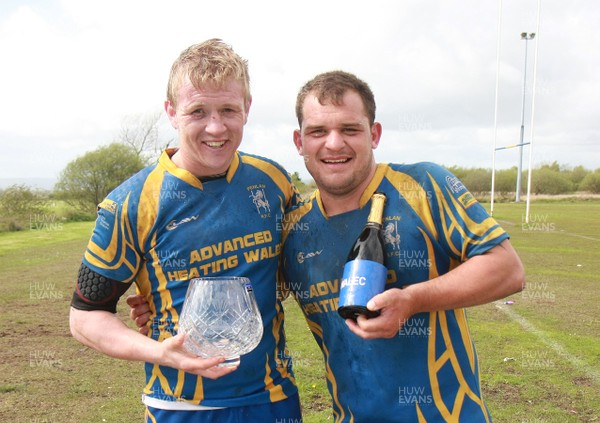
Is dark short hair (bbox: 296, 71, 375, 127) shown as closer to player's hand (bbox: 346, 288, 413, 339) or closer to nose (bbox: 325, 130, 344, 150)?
nose (bbox: 325, 130, 344, 150)

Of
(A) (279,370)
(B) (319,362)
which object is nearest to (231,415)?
(A) (279,370)

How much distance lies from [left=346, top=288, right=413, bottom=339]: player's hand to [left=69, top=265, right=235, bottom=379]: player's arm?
61 centimetres

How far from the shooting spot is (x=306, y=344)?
8.19 meters

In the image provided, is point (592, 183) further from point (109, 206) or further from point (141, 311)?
point (109, 206)

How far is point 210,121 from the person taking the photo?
9.18 feet

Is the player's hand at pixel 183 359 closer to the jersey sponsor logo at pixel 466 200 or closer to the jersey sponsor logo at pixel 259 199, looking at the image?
the jersey sponsor logo at pixel 259 199

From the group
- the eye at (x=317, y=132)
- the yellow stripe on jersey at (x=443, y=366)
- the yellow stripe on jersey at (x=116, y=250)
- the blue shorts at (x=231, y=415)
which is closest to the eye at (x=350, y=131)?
the eye at (x=317, y=132)

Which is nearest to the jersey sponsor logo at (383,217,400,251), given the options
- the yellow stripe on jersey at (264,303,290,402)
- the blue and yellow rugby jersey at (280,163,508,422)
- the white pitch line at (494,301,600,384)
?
the blue and yellow rugby jersey at (280,163,508,422)

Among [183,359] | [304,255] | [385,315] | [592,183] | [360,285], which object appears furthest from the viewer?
[592,183]

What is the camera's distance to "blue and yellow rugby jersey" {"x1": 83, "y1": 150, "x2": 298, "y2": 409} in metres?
2.81

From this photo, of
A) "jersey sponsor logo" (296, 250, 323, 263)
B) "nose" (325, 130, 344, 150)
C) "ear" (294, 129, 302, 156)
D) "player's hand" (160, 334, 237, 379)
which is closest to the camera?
"player's hand" (160, 334, 237, 379)

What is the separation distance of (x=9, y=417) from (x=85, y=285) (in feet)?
13.5

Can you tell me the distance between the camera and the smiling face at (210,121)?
279 cm

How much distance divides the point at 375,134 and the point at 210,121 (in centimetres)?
95
